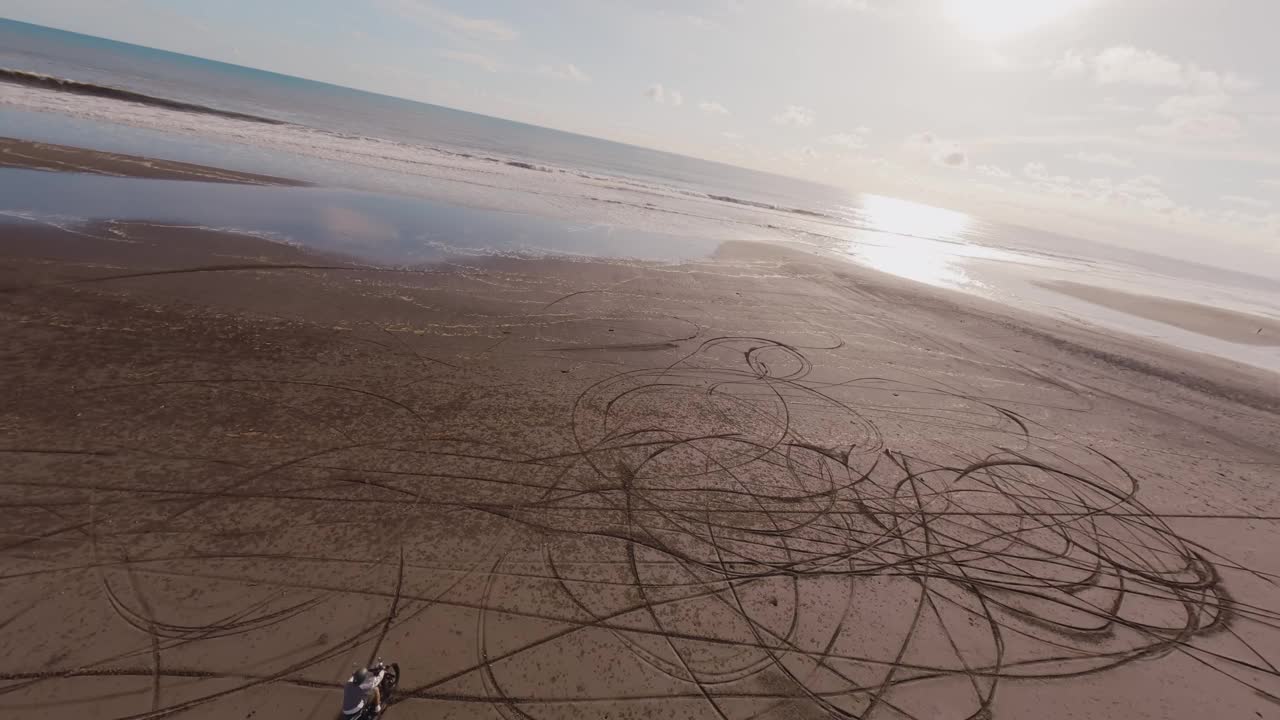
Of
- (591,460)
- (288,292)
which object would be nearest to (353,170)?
(288,292)

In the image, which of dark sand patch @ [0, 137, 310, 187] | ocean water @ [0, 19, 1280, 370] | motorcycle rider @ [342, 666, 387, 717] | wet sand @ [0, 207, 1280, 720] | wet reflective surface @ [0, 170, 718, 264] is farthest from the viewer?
dark sand patch @ [0, 137, 310, 187]

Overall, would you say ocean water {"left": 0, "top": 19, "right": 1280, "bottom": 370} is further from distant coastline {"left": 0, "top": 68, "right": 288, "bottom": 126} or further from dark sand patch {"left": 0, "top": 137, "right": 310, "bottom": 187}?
dark sand patch {"left": 0, "top": 137, "right": 310, "bottom": 187}

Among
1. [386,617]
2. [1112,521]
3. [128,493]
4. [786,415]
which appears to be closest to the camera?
[386,617]

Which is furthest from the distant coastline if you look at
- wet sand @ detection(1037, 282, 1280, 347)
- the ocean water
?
wet sand @ detection(1037, 282, 1280, 347)

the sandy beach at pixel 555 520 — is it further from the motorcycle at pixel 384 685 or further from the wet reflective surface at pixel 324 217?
the wet reflective surface at pixel 324 217

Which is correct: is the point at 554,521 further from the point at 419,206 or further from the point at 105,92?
the point at 105,92

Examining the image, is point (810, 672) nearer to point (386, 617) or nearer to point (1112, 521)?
point (386, 617)

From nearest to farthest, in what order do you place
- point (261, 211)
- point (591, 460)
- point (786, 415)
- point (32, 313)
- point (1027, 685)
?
1. point (1027, 685)
2. point (591, 460)
3. point (32, 313)
4. point (786, 415)
5. point (261, 211)
